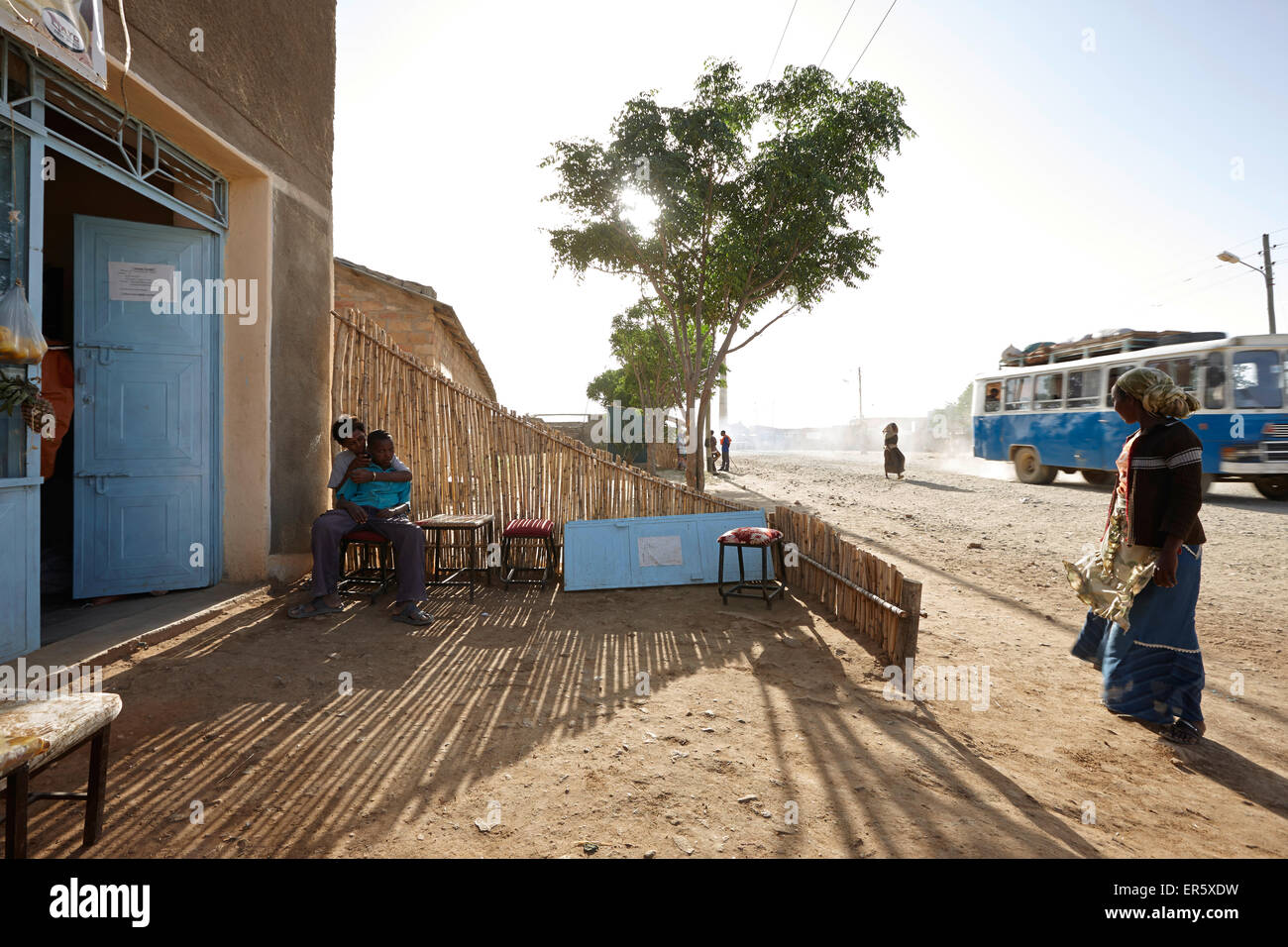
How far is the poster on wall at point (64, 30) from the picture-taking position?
342 cm

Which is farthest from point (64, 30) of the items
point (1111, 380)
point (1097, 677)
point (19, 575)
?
point (1111, 380)

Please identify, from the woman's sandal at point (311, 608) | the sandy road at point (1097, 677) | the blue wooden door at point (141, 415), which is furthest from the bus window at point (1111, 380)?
the blue wooden door at point (141, 415)

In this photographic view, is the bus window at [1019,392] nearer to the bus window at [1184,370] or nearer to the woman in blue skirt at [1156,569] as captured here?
the bus window at [1184,370]

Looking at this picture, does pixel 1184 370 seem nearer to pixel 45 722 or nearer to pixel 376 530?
pixel 376 530

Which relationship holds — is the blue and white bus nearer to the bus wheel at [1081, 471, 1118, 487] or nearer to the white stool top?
the bus wheel at [1081, 471, 1118, 487]

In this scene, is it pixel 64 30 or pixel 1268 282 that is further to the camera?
pixel 1268 282

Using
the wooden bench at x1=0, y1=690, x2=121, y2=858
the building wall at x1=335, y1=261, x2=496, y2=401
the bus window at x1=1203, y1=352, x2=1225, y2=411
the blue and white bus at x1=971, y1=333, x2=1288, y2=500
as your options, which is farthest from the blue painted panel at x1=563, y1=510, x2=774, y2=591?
the bus window at x1=1203, y1=352, x2=1225, y2=411

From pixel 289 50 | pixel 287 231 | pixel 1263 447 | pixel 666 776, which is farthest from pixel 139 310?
pixel 1263 447

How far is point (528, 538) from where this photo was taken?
22.9 feet

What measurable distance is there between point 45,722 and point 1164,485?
16.1 ft

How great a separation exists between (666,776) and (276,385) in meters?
5.08

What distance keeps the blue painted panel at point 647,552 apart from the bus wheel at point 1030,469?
46.0 feet

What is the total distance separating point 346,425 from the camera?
6.08 m
